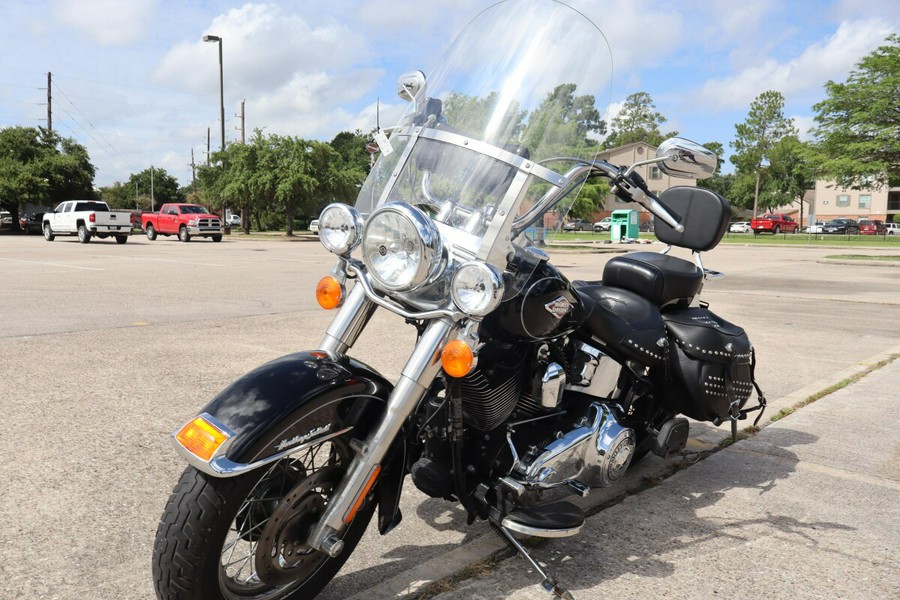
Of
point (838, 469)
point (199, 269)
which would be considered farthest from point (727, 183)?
point (838, 469)

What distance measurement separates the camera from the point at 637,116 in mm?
93688

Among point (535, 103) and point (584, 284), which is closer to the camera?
point (535, 103)

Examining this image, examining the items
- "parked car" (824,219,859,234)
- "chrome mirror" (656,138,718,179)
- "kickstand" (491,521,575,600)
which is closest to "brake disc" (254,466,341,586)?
"kickstand" (491,521,575,600)

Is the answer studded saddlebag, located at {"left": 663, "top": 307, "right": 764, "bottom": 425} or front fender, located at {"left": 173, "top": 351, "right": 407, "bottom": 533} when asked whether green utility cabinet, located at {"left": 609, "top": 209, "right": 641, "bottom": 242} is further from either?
front fender, located at {"left": 173, "top": 351, "right": 407, "bottom": 533}

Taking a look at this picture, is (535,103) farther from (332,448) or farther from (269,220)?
(269,220)

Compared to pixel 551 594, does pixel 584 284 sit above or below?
→ above

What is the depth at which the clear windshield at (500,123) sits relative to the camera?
8.61 ft

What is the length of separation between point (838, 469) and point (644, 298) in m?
1.69

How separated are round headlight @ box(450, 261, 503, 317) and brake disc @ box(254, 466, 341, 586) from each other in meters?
0.77

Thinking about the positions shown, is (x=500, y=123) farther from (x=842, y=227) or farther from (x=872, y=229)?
(x=842, y=227)

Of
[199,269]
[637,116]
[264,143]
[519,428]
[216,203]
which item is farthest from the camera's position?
[637,116]

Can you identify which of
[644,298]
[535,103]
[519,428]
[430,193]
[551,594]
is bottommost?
[551,594]

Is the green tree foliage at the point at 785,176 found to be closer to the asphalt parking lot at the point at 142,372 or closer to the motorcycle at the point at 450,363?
the asphalt parking lot at the point at 142,372

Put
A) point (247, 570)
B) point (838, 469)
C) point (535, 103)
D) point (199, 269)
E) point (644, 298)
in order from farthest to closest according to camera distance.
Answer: point (199, 269) → point (838, 469) → point (644, 298) → point (535, 103) → point (247, 570)
